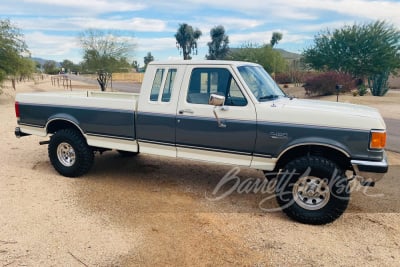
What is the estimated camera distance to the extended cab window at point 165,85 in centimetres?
524

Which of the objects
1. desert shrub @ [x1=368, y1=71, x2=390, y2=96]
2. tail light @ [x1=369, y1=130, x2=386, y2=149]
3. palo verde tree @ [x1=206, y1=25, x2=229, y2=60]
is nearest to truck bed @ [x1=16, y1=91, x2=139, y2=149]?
tail light @ [x1=369, y1=130, x2=386, y2=149]

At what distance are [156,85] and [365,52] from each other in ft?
105

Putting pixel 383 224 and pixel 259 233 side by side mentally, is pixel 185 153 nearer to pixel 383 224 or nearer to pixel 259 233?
pixel 259 233

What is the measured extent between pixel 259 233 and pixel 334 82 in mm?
26113

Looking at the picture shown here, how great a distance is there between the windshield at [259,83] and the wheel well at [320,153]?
846 mm

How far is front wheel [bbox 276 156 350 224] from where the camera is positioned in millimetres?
4340

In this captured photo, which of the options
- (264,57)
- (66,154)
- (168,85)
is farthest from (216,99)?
(264,57)

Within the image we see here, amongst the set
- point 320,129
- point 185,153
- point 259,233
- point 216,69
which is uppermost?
point 216,69

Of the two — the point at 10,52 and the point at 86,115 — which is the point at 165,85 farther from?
the point at 10,52

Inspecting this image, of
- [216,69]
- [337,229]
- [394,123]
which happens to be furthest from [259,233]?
[394,123]

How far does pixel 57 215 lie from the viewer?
15.2ft

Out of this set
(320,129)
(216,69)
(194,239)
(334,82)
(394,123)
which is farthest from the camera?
(334,82)

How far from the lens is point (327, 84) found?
27.6 m

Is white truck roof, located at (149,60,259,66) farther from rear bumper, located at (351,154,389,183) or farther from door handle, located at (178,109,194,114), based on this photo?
rear bumper, located at (351,154,389,183)
